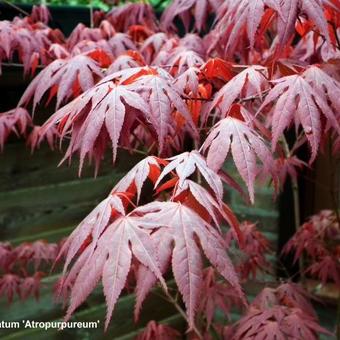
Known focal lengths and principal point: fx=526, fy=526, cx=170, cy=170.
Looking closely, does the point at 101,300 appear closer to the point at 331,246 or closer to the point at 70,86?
the point at 331,246

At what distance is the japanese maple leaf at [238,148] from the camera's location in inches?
34.4

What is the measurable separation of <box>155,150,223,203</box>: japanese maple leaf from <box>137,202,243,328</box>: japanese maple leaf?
6cm

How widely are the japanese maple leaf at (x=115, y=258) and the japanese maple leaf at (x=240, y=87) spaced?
371 millimetres

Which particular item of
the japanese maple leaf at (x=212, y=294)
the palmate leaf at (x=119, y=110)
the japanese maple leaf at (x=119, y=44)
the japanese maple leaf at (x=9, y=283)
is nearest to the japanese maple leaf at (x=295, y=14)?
the palmate leaf at (x=119, y=110)

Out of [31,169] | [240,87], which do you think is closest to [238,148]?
[240,87]

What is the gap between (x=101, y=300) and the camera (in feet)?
7.77

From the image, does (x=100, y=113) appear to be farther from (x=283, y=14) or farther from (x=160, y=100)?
(x=283, y=14)

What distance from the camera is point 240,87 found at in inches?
41.2

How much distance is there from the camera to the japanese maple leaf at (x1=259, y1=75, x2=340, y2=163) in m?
0.91

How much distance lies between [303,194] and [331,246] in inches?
25.7

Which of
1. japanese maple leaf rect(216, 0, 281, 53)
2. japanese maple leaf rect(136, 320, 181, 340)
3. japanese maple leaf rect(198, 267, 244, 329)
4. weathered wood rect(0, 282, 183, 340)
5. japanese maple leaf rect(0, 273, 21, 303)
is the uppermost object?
japanese maple leaf rect(216, 0, 281, 53)

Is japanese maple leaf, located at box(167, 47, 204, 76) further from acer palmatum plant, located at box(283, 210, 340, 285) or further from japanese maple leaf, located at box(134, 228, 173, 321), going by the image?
acer palmatum plant, located at box(283, 210, 340, 285)

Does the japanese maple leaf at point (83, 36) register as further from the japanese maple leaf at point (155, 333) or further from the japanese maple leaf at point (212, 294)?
the japanese maple leaf at point (155, 333)

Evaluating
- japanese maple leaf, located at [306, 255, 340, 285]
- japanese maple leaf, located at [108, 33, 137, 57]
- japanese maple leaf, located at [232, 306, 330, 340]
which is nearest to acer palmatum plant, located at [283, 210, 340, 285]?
japanese maple leaf, located at [306, 255, 340, 285]
